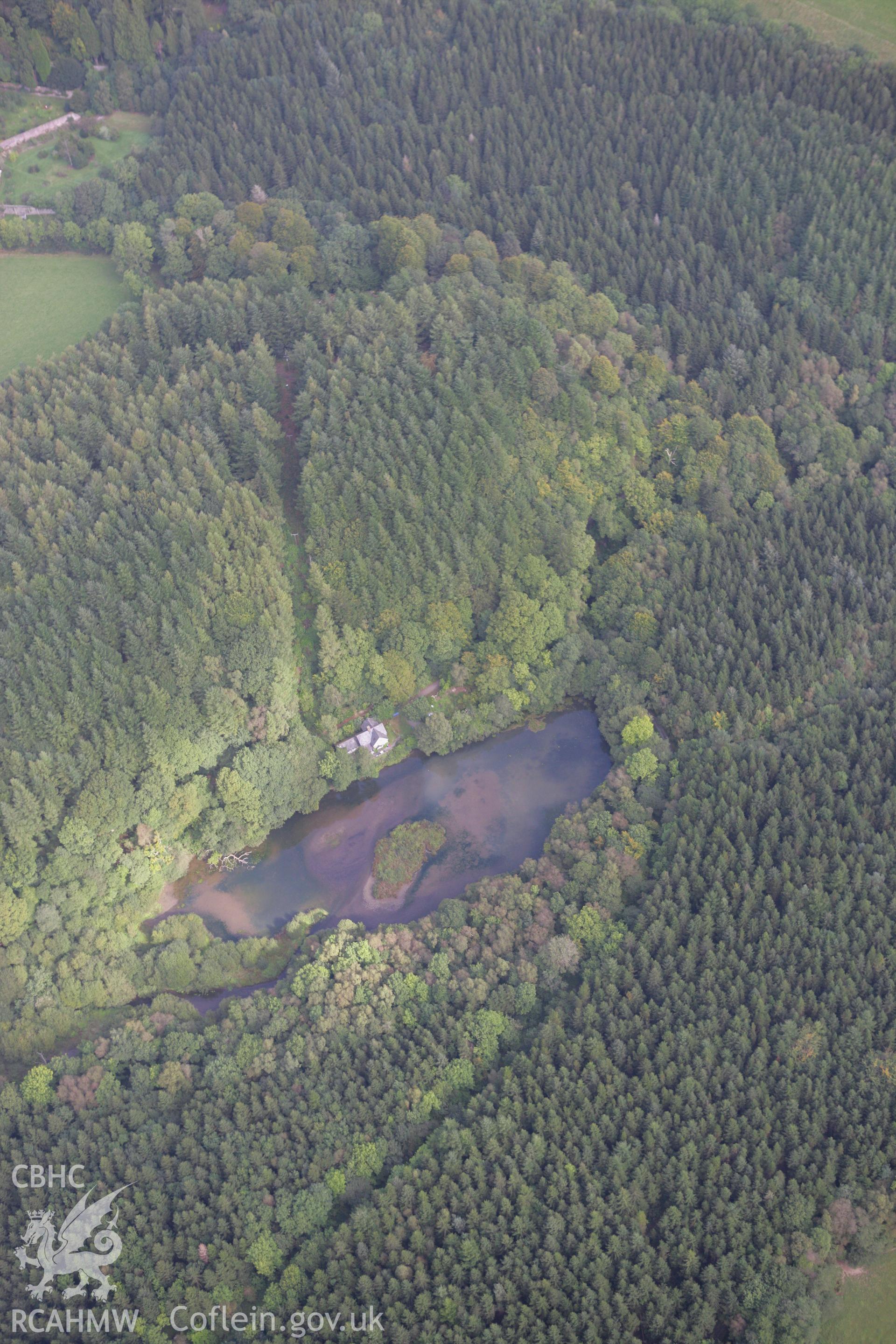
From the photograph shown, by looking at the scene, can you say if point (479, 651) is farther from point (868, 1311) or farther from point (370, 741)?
point (868, 1311)

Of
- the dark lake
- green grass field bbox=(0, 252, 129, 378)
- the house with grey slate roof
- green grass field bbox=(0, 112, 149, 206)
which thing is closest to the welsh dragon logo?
the dark lake

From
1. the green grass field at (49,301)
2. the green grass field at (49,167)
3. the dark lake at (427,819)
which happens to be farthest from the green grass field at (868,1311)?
the green grass field at (49,167)

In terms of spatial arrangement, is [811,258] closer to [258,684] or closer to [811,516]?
[811,516]

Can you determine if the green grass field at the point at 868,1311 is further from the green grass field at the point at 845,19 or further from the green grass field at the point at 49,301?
the green grass field at the point at 845,19

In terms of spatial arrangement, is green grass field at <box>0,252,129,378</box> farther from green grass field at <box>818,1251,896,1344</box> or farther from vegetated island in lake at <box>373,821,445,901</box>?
green grass field at <box>818,1251,896,1344</box>

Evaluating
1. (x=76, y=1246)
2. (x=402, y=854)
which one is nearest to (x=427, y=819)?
(x=402, y=854)
